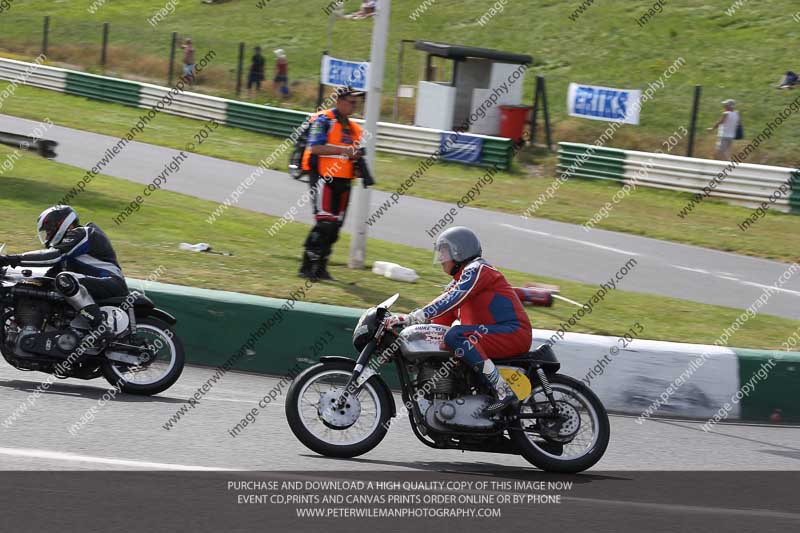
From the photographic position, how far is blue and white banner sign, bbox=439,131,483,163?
27312 mm

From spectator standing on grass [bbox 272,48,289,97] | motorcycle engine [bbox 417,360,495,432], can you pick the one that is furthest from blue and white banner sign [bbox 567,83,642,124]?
motorcycle engine [bbox 417,360,495,432]

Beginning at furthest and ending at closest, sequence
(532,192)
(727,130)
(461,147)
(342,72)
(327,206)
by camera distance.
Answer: (342,72) < (461,147) < (727,130) < (532,192) < (327,206)

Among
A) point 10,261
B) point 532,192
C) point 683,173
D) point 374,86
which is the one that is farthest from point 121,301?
point 683,173

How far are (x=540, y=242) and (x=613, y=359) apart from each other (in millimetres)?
9143

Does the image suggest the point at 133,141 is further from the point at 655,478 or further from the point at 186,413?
the point at 655,478

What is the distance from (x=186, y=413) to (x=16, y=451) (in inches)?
68.3

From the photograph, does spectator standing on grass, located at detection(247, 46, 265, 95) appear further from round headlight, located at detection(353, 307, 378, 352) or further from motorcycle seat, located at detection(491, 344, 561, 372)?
motorcycle seat, located at detection(491, 344, 561, 372)

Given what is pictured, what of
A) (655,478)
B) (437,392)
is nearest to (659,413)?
(655,478)

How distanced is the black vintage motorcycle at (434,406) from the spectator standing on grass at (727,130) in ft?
68.8

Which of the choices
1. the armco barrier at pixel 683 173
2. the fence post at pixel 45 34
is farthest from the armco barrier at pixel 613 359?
the fence post at pixel 45 34

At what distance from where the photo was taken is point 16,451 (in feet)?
22.3

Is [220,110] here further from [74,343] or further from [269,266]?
[74,343]

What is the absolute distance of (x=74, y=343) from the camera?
353 inches

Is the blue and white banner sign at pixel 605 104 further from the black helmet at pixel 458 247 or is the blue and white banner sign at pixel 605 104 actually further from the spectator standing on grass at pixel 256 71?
the black helmet at pixel 458 247
